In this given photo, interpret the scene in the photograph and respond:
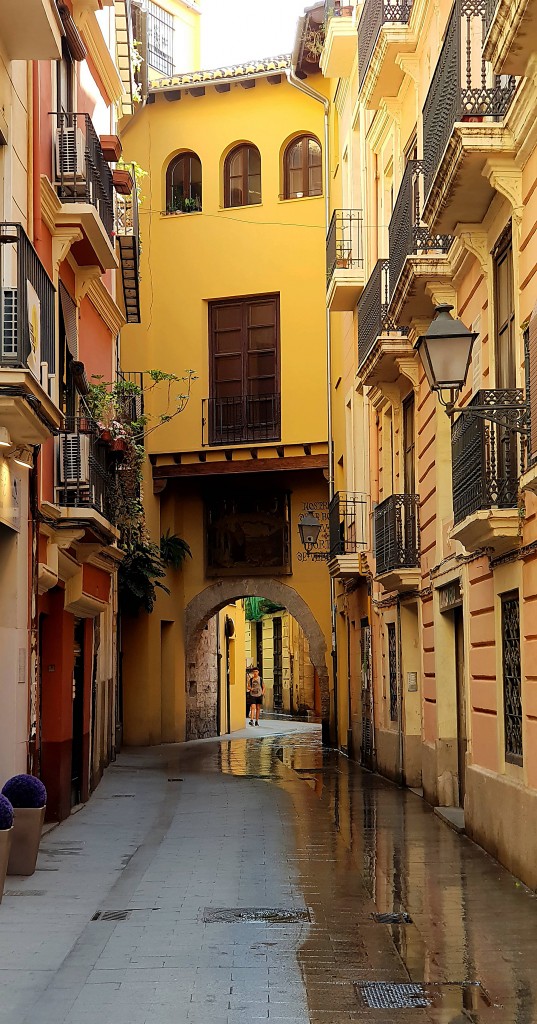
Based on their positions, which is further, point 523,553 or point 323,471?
point 323,471

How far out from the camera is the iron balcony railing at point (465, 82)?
35.4 ft

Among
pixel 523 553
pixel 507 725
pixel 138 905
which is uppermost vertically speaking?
pixel 523 553

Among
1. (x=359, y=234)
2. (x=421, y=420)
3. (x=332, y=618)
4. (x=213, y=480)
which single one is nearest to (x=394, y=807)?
(x=421, y=420)

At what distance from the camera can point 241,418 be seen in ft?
98.0

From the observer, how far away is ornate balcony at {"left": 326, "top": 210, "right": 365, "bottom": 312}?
22844 millimetres

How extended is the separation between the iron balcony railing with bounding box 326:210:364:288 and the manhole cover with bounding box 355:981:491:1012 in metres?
16.8

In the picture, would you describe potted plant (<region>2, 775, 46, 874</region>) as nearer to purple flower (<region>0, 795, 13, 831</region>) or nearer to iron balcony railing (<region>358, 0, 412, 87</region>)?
purple flower (<region>0, 795, 13, 831</region>)

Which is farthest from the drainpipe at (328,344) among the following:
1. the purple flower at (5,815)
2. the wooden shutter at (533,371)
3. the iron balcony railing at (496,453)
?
the purple flower at (5,815)

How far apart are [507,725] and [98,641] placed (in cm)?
959

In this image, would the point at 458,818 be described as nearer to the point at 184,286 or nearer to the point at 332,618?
the point at 332,618

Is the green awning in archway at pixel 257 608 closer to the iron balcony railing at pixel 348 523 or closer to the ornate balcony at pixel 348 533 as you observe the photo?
the iron balcony railing at pixel 348 523

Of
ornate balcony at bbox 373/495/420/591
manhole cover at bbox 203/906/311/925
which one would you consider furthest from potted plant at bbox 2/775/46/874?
ornate balcony at bbox 373/495/420/591

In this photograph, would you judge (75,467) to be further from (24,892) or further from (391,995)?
(391,995)

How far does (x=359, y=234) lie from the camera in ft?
75.2
